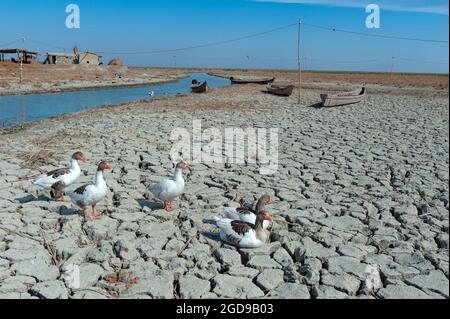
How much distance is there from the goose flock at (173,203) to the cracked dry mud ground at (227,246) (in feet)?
0.53

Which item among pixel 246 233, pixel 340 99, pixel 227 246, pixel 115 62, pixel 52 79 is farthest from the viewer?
pixel 115 62

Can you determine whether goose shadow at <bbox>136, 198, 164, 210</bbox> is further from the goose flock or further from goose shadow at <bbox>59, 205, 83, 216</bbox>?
goose shadow at <bbox>59, 205, 83, 216</bbox>

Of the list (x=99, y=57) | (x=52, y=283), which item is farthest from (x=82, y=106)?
(x=99, y=57)

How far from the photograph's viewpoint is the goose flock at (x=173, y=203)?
492cm

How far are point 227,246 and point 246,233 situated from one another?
1.12 feet

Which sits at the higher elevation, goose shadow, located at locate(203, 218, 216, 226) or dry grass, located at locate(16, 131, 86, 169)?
dry grass, located at locate(16, 131, 86, 169)

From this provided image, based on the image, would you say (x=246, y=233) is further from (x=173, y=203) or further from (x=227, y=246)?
(x=173, y=203)

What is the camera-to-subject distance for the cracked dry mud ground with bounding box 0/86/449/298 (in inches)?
168

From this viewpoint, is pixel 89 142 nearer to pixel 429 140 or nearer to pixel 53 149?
pixel 53 149

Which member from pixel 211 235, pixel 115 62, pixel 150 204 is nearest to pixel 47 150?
pixel 150 204

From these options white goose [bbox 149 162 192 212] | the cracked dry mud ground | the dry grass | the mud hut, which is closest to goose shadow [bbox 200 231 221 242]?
the cracked dry mud ground

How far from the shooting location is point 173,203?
645 cm

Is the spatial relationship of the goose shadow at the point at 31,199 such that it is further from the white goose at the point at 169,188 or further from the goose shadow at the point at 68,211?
the white goose at the point at 169,188

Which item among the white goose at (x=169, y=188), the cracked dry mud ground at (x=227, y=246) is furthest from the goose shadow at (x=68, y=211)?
the white goose at (x=169, y=188)
